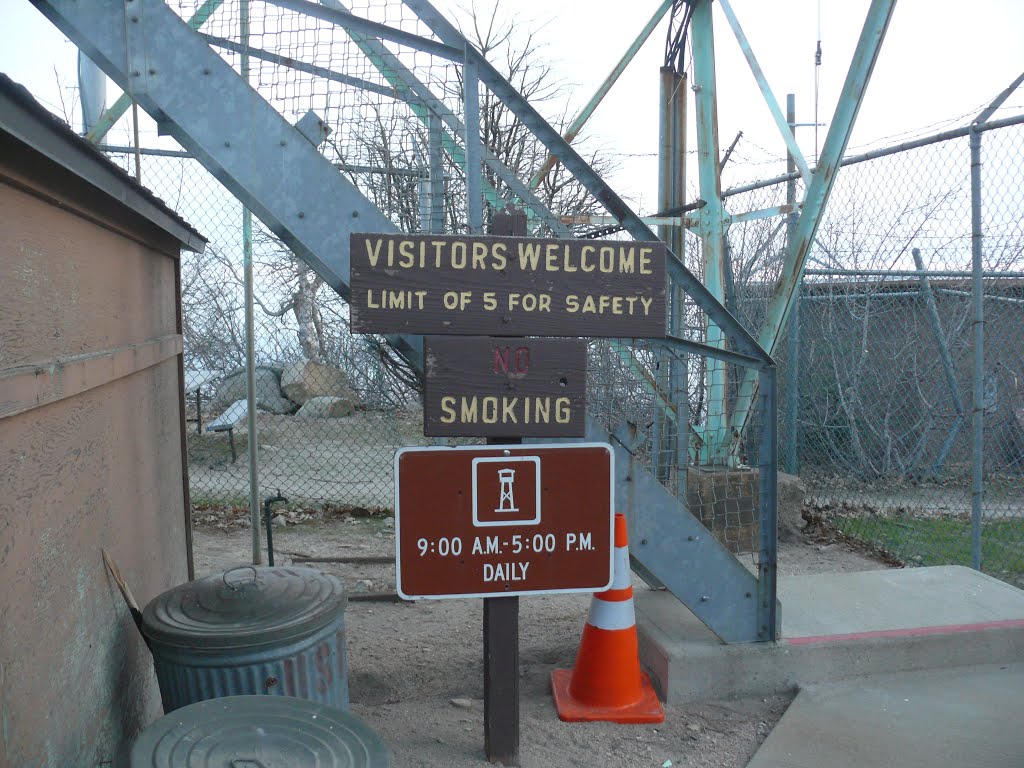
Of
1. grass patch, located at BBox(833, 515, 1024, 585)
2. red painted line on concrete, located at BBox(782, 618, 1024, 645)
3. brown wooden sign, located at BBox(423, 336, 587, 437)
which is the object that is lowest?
grass patch, located at BBox(833, 515, 1024, 585)

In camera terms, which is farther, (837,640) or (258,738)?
(837,640)

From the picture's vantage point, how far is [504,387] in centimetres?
282

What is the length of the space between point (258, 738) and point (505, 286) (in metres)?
1.61

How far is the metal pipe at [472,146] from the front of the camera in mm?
3086

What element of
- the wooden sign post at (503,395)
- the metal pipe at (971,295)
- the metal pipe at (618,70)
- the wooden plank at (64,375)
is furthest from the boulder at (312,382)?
the wooden sign post at (503,395)

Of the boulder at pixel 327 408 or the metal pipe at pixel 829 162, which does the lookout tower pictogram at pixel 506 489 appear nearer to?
the metal pipe at pixel 829 162

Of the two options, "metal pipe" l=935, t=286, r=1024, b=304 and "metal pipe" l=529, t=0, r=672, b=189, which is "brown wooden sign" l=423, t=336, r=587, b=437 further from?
"metal pipe" l=935, t=286, r=1024, b=304

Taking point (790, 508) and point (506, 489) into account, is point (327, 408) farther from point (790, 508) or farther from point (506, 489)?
point (506, 489)

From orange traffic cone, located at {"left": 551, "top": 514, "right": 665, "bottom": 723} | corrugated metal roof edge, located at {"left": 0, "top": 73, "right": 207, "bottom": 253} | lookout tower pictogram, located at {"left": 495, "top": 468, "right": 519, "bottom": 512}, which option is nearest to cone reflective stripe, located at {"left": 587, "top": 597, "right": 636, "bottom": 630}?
orange traffic cone, located at {"left": 551, "top": 514, "right": 665, "bottom": 723}

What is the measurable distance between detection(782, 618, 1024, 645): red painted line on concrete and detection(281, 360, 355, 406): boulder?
19.9 ft

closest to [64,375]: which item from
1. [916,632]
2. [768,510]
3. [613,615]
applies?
[613,615]

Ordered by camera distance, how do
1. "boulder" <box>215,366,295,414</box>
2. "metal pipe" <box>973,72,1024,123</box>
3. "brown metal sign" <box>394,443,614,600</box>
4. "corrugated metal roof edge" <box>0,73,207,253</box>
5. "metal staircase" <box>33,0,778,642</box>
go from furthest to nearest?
"boulder" <box>215,366,295,414</box>
"metal pipe" <box>973,72,1024,123</box>
"metal staircase" <box>33,0,778,642</box>
"brown metal sign" <box>394,443,614,600</box>
"corrugated metal roof edge" <box>0,73,207,253</box>

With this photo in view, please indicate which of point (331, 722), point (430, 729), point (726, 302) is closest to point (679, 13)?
point (726, 302)

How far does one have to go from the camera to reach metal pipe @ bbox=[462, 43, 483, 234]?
10.1 ft
